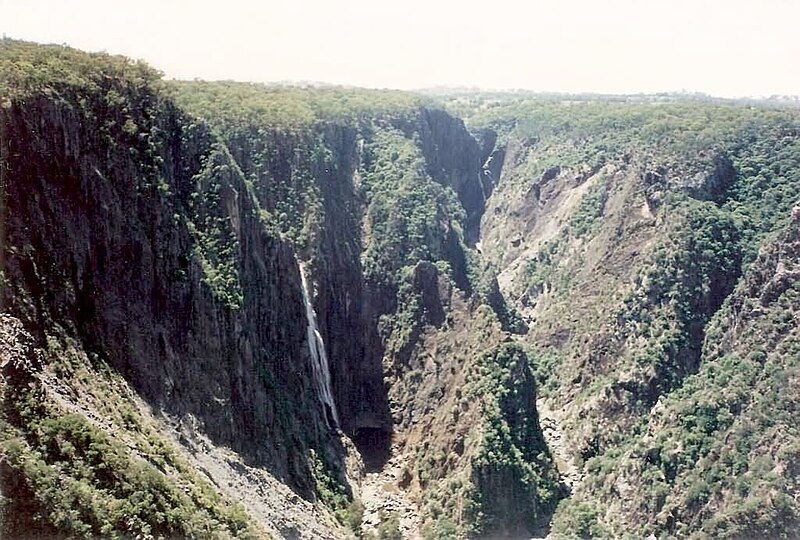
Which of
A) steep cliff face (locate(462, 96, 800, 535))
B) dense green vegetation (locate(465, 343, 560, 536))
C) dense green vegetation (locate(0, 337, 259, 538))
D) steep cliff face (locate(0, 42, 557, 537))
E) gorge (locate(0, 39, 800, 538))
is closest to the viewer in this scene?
dense green vegetation (locate(0, 337, 259, 538))

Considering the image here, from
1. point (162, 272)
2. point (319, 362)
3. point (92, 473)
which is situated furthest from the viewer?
point (319, 362)

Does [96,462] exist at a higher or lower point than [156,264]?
lower

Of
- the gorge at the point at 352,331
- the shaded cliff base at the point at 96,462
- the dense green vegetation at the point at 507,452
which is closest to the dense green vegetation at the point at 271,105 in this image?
the gorge at the point at 352,331

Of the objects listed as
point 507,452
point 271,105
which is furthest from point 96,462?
point 271,105

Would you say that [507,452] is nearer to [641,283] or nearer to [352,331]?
[352,331]

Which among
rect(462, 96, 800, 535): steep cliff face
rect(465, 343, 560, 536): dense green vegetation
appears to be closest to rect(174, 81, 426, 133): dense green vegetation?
rect(462, 96, 800, 535): steep cliff face

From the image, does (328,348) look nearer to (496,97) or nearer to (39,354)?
(39,354)

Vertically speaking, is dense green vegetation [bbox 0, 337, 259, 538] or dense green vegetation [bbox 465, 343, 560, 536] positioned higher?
dense green vegetation [bbox 0, 337, 259, 538]

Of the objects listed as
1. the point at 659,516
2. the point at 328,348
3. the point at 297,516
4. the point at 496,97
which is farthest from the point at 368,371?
the point at 496,97

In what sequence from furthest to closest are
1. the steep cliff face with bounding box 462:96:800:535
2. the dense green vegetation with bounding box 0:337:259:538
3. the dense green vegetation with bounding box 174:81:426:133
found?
the dense green vegetation with bounding box 174:81:426:133
the steep cliff face with bounding box 462:96:800:535
the dense green vegetation with bounding box 0:337:259:538

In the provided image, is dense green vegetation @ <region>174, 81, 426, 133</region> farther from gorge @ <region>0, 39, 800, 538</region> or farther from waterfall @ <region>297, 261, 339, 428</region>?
waterfall @ <region>297, 261, 339, 428</region>
